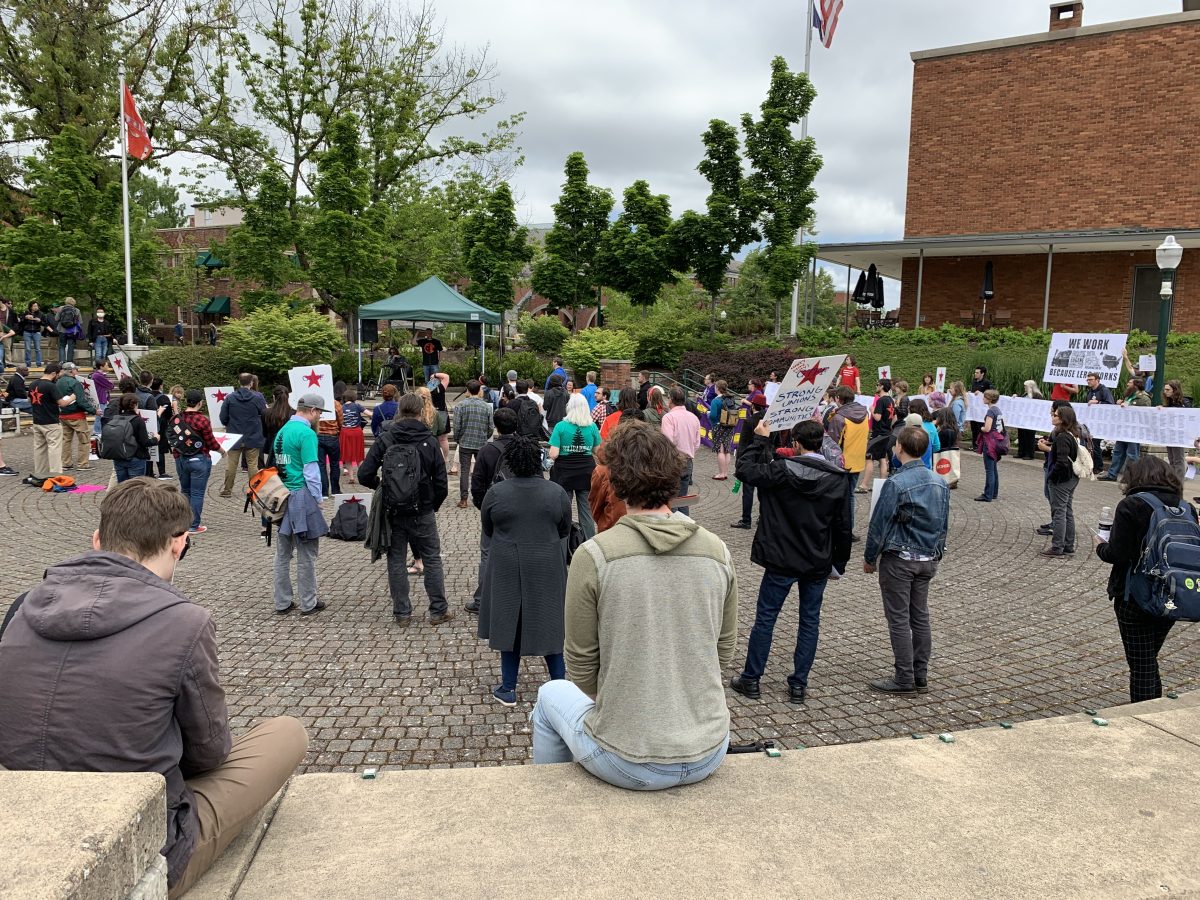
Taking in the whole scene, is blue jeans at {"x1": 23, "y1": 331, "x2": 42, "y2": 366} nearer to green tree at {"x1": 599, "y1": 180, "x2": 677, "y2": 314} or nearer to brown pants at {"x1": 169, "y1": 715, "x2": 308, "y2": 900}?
green tree at {"x1": 599, "y1": 180, "x2": 677, "y2": 314}

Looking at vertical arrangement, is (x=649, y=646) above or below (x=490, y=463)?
below

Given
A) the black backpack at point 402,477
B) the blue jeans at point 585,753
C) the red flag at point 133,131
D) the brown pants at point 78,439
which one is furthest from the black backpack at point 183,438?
the red flag at point 133,131

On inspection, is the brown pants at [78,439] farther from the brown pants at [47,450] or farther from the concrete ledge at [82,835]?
the concrete ledge at [82,835]

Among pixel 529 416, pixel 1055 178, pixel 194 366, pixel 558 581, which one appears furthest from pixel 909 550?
pixel 1055 178

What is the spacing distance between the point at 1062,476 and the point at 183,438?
411 inches

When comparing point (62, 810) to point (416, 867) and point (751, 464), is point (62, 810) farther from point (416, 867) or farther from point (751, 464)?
point (751, 464)

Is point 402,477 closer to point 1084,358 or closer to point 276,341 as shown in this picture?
point 1084,358

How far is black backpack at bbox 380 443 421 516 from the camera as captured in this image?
6.29 m

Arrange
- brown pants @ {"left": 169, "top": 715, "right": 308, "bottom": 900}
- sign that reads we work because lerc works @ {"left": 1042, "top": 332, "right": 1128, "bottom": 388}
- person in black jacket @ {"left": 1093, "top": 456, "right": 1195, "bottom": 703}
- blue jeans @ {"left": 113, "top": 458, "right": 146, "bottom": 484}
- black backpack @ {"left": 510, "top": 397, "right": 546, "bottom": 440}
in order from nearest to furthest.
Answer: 1. brown pants @ {"left": 169, "top": 715, "right": 308, "bottom": 900}
2. person in black jacket @ {"left": 1093, "top": 456, "right": 1195, "bottom": 703}
3. blue jeans @ {"left": 113, "top": 458, "right": 146, "bottom": 484}
4. black backpack @ {"left": 510, "top": 397, "right": 546, "bottom": 440}
5. sign that reads we work because lerc works @ {"left": 1042, "top": 332, "right": 1128, "bottom": 388}

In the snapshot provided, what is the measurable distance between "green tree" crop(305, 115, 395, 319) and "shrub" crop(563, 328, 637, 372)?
257 inches

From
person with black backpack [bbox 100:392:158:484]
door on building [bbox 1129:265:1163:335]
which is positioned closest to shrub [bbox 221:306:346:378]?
person with black backpack [bbox 100:392:158:484]

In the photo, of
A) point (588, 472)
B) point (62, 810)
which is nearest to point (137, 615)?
point (62, 810)

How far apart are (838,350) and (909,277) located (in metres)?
6.40

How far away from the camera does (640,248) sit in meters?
29.0
